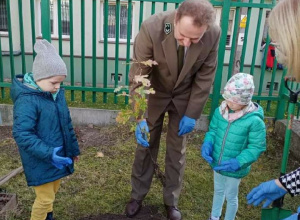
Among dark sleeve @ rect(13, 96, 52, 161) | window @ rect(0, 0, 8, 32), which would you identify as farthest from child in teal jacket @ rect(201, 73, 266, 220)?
window @ rect(0, 0, 8, 32)

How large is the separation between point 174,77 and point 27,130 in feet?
3.69

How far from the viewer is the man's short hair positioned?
1882 mm

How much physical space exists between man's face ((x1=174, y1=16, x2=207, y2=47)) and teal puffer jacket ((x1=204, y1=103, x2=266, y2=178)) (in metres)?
0.64

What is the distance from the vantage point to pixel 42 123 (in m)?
2.04

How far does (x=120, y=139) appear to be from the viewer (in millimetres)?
4281

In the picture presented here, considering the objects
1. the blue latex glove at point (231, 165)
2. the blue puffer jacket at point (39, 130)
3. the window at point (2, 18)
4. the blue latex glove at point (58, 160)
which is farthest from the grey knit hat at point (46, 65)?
the window at point (2, 18)

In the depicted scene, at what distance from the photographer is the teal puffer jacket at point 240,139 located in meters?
2.14

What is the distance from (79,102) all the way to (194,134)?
6.45ft

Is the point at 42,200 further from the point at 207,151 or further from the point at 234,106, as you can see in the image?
the point at 234,106

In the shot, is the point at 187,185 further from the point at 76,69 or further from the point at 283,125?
the point at 76,69

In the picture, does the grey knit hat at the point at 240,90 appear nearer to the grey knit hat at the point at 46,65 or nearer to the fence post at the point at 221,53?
the grey knit hat at the point at 46,65

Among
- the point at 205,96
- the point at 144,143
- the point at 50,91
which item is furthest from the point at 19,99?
the point at 205,96

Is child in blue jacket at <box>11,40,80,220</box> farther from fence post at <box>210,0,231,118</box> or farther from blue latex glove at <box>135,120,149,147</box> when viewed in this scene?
fence post at <box>210,0,231,118</box>

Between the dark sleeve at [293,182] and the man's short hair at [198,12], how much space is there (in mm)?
1024
